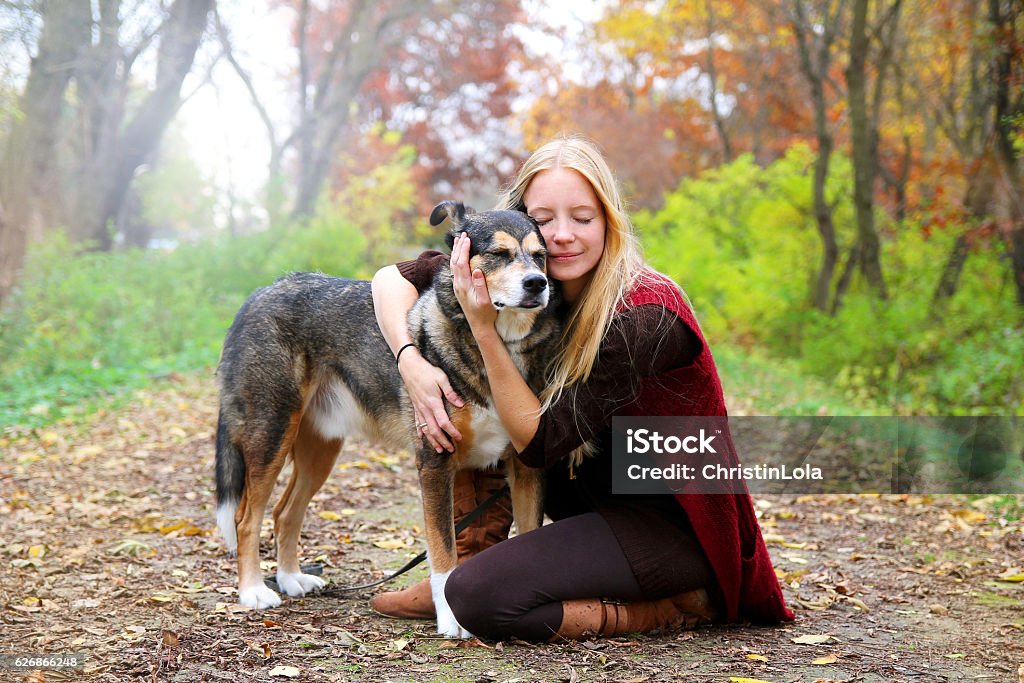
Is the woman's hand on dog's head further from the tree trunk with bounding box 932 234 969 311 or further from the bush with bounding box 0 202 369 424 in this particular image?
the tree trunk with bounding box 932 234 969 311

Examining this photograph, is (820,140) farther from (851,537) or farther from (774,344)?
(851,537)

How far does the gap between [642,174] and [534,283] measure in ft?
56.9

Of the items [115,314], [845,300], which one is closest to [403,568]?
[115,314]

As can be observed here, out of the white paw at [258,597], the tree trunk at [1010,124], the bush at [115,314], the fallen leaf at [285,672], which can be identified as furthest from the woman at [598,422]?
the tree trunk at [1010,124]

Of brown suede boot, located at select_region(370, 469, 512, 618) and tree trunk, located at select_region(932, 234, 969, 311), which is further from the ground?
tree trunk, located at select_region(932, 234, 969, 311)

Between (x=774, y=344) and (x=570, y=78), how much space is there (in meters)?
12.1

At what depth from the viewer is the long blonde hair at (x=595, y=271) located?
3061 mm

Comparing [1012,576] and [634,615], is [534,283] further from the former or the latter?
[1012,576]

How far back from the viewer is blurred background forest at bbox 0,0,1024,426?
8.51 m

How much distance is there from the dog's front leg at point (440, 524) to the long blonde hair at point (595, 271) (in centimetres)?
47

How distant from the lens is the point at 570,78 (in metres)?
22.2

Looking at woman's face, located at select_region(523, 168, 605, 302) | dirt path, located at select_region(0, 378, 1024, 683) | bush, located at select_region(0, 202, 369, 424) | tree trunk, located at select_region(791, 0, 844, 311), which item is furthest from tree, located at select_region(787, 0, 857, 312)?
woman's face, located at select_region(523, 168, 605, 302)

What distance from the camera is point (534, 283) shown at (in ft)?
9.61

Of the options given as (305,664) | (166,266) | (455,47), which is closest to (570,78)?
(455,47)
